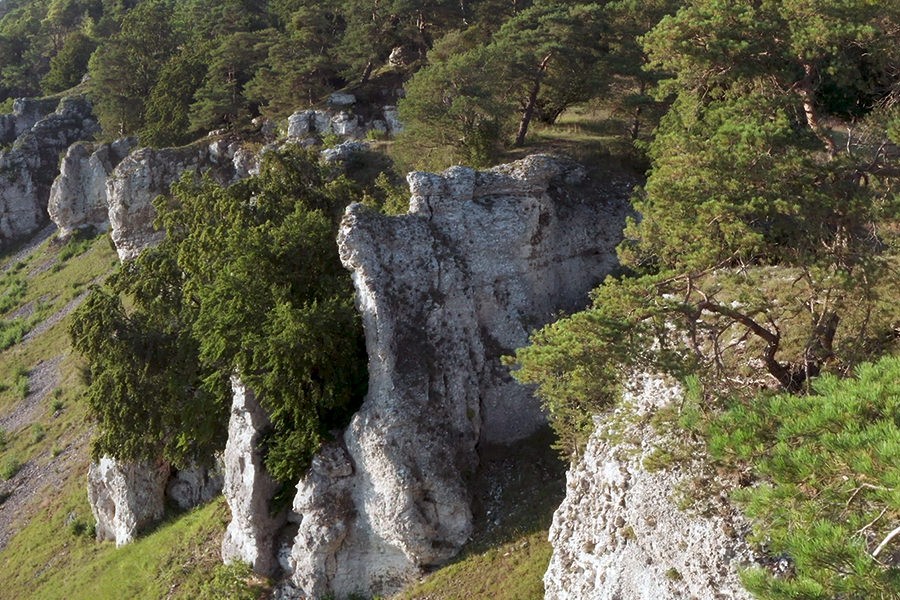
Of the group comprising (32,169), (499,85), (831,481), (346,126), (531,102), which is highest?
(499,85)

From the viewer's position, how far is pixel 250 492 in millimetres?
18672

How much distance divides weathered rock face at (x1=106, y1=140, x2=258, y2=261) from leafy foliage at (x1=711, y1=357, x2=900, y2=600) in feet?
111

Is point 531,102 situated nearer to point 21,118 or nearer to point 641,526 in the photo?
point 641,526

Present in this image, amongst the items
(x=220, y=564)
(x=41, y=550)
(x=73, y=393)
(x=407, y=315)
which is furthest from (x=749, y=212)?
(x=73, y=393)

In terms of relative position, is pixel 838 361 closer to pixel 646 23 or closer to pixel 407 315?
pixel 407 315

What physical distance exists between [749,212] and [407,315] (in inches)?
381

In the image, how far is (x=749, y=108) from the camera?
1391 cm

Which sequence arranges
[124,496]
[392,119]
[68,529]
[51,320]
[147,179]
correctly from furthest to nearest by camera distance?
[51,320]
[147,179]
[392,119]
[68,529]
[124,496]

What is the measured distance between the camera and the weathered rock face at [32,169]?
5084 centimetres

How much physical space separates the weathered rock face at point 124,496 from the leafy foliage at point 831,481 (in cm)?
2140

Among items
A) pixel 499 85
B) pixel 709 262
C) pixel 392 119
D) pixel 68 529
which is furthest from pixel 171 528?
pixel 392 119

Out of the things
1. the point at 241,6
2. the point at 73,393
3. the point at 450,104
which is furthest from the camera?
the point at 241,6

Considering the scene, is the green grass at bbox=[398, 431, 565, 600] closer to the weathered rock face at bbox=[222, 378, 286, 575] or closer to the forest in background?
the forest in background

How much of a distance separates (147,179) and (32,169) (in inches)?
842
